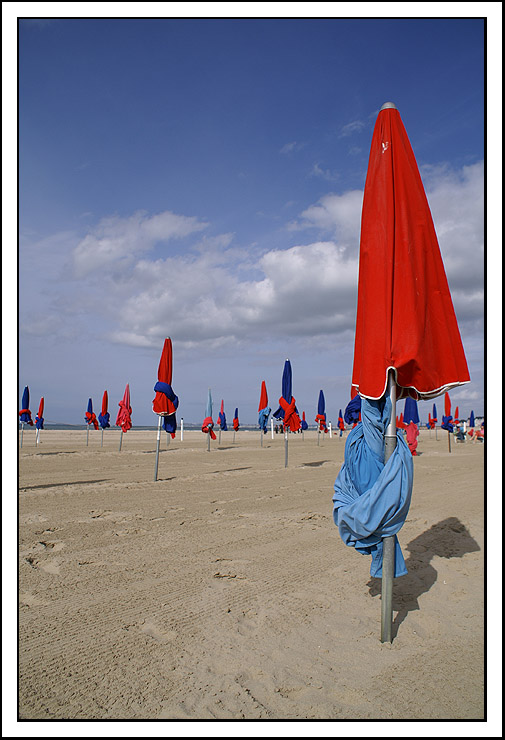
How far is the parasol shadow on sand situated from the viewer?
3.95 metres

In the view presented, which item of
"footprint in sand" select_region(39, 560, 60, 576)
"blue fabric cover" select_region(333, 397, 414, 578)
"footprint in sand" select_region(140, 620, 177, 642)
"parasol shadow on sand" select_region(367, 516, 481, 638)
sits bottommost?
"parasol shadow on sand" select_region(367, 516, 481, 638)

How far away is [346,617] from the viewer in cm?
359

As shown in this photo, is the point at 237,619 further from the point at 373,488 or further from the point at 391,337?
the point at 391,337

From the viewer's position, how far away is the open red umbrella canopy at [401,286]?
3094 mm

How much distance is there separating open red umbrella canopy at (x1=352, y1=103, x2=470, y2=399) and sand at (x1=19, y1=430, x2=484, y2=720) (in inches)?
75.4

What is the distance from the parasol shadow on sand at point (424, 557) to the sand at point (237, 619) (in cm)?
2

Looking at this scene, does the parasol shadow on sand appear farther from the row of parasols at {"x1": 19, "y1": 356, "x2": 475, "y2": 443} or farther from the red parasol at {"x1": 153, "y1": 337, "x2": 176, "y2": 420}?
the red parasol at {"x1": 153, "y1": 337, "x2": 176, "y2": 420}

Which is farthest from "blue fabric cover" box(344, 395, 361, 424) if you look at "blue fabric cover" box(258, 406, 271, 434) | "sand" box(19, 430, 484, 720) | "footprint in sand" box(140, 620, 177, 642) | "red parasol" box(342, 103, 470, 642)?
"blue fabric cover" box(258, 406, 271, 434)

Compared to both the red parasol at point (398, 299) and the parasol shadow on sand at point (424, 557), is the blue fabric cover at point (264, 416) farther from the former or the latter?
the red parasol at point (398, 299)

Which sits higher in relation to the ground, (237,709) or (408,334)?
(408,334)

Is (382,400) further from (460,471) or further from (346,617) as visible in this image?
(460,471)

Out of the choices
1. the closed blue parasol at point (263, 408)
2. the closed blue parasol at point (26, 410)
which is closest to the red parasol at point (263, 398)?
the closed blue parasol at point (263, 408)
